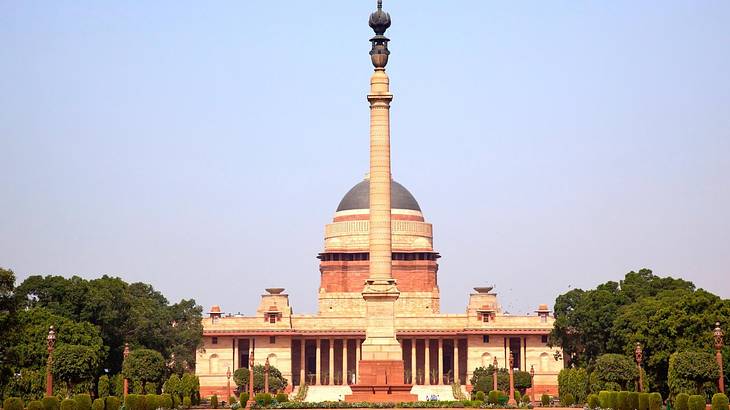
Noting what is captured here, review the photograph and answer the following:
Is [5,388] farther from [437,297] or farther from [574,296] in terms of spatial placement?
[437,297]

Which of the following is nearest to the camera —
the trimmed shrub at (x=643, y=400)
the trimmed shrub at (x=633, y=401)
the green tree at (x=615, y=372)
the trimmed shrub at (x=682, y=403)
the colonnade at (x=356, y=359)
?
the trimmed shrub at (x=682, y=403)

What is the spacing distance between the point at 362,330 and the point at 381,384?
185ft

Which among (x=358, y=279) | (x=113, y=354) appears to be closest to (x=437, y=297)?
(x=358, y=279)

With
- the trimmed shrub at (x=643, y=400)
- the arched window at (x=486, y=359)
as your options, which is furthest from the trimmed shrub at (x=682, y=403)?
the arched window at (x=486, y=359)

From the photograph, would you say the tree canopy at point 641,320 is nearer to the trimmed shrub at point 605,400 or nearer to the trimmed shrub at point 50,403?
the trimmed shrub at point 605,400

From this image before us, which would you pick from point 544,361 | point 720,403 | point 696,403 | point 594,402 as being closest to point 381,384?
point 594,402

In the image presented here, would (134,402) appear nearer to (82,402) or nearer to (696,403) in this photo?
(82,402)

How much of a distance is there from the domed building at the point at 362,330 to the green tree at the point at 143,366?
104 ft

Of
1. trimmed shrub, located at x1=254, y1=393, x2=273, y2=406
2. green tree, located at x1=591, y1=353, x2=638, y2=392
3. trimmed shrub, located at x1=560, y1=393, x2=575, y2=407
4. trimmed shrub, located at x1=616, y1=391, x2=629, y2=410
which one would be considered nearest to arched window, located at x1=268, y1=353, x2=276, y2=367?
trimmed shrub, located at x1=254, y1=393, x2=273, y2=406

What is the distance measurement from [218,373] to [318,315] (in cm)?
1088

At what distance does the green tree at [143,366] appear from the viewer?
9900 centimetres

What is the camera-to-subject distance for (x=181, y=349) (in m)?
127

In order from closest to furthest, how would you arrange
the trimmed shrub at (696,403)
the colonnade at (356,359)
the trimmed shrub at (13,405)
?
the trimmed shrub at (696,403)
the trimmed shrub at (13,405)
the colonnade at (356,359)

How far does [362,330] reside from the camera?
14525 cm
